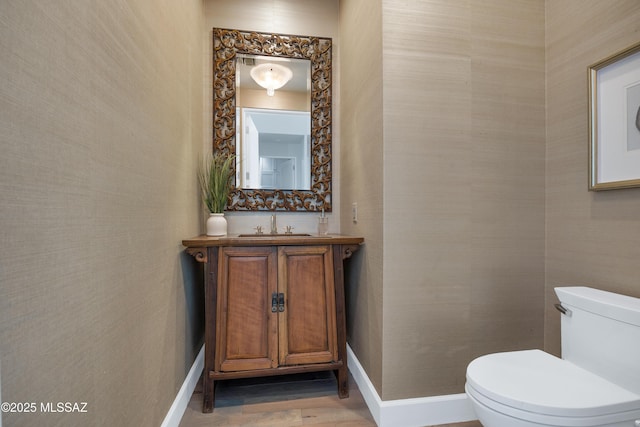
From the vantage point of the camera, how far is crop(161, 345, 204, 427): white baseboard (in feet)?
4.64

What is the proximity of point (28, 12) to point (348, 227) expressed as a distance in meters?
1.78

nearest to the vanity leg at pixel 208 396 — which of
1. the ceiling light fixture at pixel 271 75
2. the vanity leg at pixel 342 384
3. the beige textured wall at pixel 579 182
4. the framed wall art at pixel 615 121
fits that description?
the vanity leg at pixel 342 384

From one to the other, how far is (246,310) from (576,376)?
152 centimetres

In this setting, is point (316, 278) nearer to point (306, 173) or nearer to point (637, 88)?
point (306, 173)

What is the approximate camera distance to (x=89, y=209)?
0.83 metres

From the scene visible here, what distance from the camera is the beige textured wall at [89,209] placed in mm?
590

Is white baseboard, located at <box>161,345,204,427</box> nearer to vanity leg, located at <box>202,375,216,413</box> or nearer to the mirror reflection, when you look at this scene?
vanity leg, located at <box>202,375,216,413</box>

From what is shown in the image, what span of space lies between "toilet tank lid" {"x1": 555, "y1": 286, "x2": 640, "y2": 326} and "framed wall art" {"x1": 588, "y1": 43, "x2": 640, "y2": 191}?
45 cm

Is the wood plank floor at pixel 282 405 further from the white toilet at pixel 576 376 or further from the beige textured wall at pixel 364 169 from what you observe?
the white toilet at pixel 576 376

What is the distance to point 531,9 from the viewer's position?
62.4 inches

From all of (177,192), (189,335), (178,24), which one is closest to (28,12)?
(177,192)

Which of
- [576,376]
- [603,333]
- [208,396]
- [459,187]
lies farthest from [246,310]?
[603,333]

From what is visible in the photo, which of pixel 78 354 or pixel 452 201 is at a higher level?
pixel 452 201

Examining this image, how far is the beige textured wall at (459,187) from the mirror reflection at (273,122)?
3.06 ft
